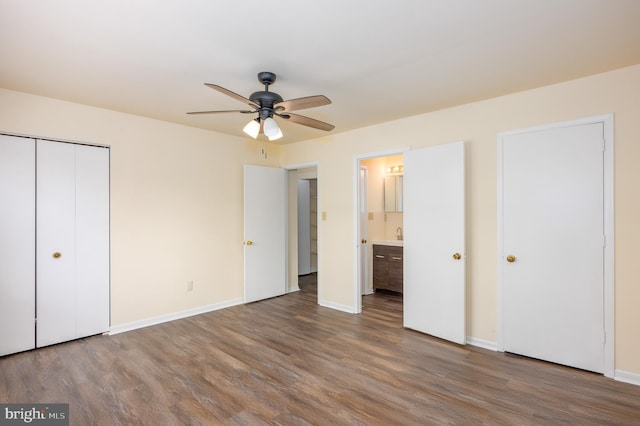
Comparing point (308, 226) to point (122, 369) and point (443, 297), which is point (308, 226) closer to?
point (443, 297)

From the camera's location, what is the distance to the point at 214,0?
5.83ft

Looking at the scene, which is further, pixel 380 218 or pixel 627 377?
pixel 380 218

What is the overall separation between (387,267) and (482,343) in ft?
Answer: 7.28

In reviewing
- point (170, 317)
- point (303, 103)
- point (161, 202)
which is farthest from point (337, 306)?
point (303, 103)

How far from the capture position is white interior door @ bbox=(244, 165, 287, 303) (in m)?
4.90

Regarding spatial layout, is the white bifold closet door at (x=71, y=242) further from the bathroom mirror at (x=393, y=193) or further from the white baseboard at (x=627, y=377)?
the white baseboard at (x=627, y=377)

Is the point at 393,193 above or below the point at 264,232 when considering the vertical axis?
above

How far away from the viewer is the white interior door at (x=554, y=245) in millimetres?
Answer: 2744

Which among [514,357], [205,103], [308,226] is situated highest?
[205,103]

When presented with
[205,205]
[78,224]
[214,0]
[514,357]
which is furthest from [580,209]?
[78,224]

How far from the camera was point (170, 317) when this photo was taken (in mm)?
4148

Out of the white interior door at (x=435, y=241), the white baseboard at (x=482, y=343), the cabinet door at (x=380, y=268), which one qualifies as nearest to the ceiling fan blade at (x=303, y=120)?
the white interior door at (x=435, y=241)

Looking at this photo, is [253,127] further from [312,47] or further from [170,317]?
[170,317]

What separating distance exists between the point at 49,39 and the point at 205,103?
4.51 feet
